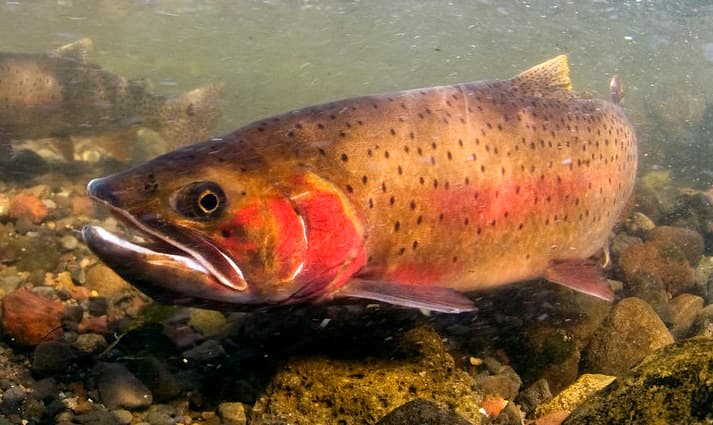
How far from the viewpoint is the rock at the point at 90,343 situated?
3465 millimetres

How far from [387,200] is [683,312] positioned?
361 cm

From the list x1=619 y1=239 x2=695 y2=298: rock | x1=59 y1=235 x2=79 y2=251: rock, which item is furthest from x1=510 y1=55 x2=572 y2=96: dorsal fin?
x1=59 y1=235 x2=79 y2=251: rock

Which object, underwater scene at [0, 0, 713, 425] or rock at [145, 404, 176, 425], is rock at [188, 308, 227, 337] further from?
rock at [145, 404, 176, 425]

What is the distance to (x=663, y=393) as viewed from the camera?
2.29 metres

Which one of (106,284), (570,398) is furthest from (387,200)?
(106,284)

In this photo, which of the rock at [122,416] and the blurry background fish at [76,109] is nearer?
the rock at [122,416]

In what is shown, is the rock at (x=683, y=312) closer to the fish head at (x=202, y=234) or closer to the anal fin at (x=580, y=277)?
the anal fin at (x=580, y=277)

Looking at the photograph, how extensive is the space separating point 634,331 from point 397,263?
2118 millimetres

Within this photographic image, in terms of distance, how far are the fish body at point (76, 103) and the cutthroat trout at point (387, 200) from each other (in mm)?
7250

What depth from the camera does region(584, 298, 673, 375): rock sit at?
3.95 meters

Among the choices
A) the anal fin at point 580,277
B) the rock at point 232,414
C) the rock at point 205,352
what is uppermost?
the anal fin at point 580,277

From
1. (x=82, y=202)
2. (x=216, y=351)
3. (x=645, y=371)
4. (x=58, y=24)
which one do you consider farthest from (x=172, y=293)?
(x=58, y=24)

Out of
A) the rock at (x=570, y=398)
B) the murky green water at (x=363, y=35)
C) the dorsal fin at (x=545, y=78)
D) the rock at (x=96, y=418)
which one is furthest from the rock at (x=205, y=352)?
the murky green water at (x=363, y=35)

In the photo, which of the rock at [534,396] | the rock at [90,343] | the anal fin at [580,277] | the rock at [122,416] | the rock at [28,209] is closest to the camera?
the rock at [122,416]
